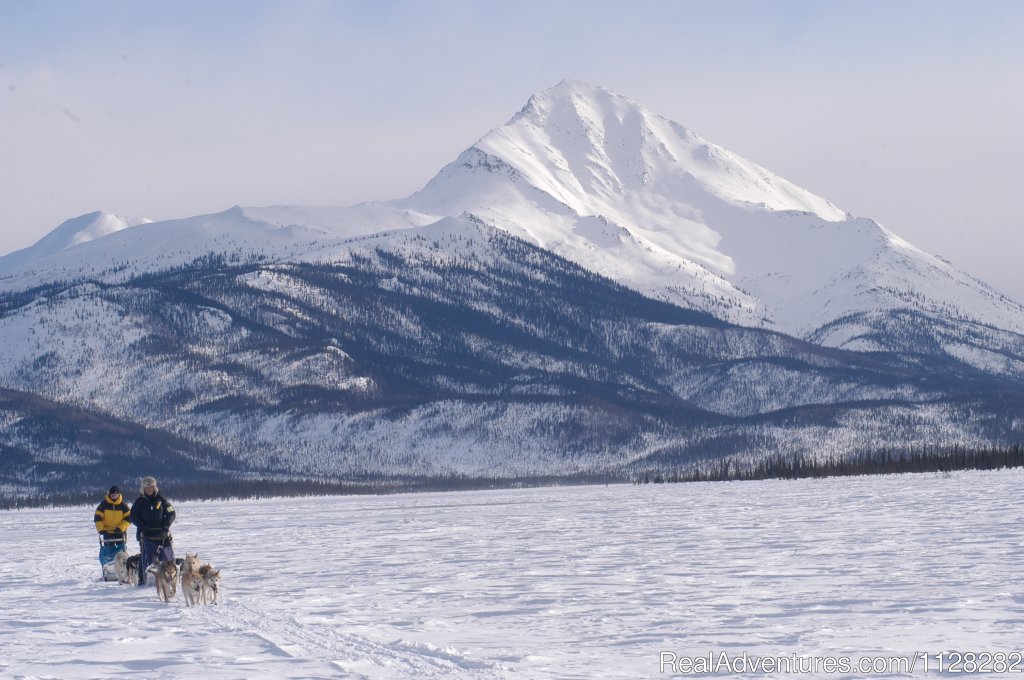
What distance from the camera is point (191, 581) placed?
94.9ft

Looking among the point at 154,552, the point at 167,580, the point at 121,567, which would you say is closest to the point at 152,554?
the point at 154,552

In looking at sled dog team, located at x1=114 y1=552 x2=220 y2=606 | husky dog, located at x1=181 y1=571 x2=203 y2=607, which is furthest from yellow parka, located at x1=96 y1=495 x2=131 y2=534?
husky dog, located at x1=181 y1=571 x2=203 y2=607

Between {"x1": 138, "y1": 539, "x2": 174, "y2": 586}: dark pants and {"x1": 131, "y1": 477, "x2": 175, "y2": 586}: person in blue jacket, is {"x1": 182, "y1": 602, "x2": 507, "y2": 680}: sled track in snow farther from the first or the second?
{"x1": 138, "y1": 539, "x2": 174, "y2": 586}: dark pants

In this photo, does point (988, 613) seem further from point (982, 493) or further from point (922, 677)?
point (982, 493)

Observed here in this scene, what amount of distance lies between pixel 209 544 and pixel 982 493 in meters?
29.1

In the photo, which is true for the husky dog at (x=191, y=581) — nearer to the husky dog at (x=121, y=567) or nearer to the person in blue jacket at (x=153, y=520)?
the person in blue jacket at (x=153, y=520)

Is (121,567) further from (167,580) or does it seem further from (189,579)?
(189,579)

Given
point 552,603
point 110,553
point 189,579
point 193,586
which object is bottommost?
point 552,603

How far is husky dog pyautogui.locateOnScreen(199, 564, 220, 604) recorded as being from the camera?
94.9ft

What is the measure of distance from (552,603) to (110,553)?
516 inches

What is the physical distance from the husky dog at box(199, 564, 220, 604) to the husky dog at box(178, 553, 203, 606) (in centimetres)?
8

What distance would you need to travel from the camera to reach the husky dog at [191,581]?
28.9m

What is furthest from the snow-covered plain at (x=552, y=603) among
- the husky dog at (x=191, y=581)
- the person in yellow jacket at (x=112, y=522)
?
the person in yellow jacket at (x=112, y=522)

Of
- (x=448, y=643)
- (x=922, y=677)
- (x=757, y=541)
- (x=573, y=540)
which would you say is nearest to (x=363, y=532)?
(x=573, y=540)
